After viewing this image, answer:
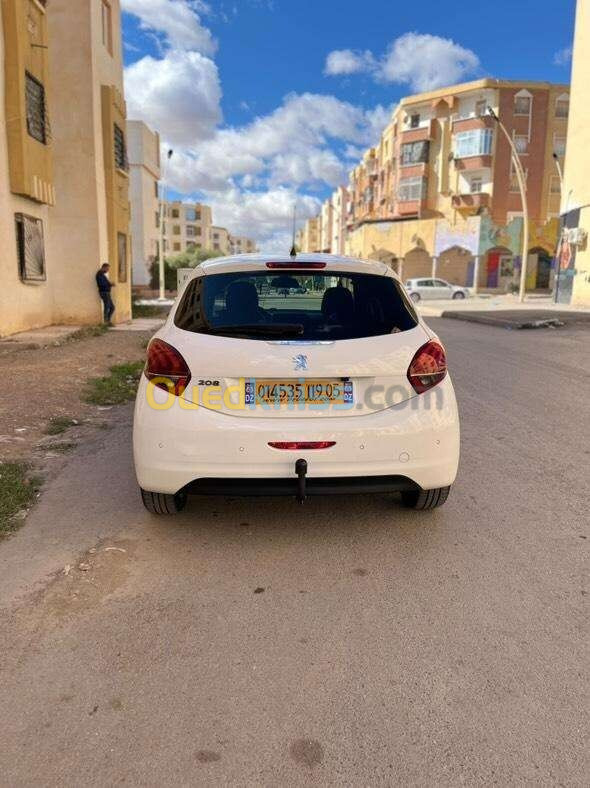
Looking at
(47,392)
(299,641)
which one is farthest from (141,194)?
(299,641)

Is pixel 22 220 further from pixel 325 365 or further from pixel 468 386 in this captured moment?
pixel 325 365

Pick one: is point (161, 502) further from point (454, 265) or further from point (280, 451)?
point (454, 265)

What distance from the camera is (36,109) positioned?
14492 millimetres

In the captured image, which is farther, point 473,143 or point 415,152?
point 415,152

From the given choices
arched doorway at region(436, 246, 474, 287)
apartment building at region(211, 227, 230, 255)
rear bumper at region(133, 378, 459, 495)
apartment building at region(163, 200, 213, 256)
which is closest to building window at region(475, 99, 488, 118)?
arched doorway at region(436, 246, 474, 287)

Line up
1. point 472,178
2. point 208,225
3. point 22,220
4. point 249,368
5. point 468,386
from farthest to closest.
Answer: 1. point 208,225
2. point 472,178
3. point 22,220
4. point 468,386
5. point 249,368

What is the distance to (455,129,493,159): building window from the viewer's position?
165ft

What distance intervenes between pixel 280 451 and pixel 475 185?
5443cm

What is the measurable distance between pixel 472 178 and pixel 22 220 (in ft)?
151

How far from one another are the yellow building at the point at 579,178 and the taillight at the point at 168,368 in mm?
26270

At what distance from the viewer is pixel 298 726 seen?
2.16 m

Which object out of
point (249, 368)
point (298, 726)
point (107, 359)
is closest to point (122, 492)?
point (249, 368)

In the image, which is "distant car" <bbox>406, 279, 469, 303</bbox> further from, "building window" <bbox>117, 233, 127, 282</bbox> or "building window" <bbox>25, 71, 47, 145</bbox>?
"building window" <bbox>25, 71, 47, 145</bbox>

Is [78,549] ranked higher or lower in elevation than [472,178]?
lower
